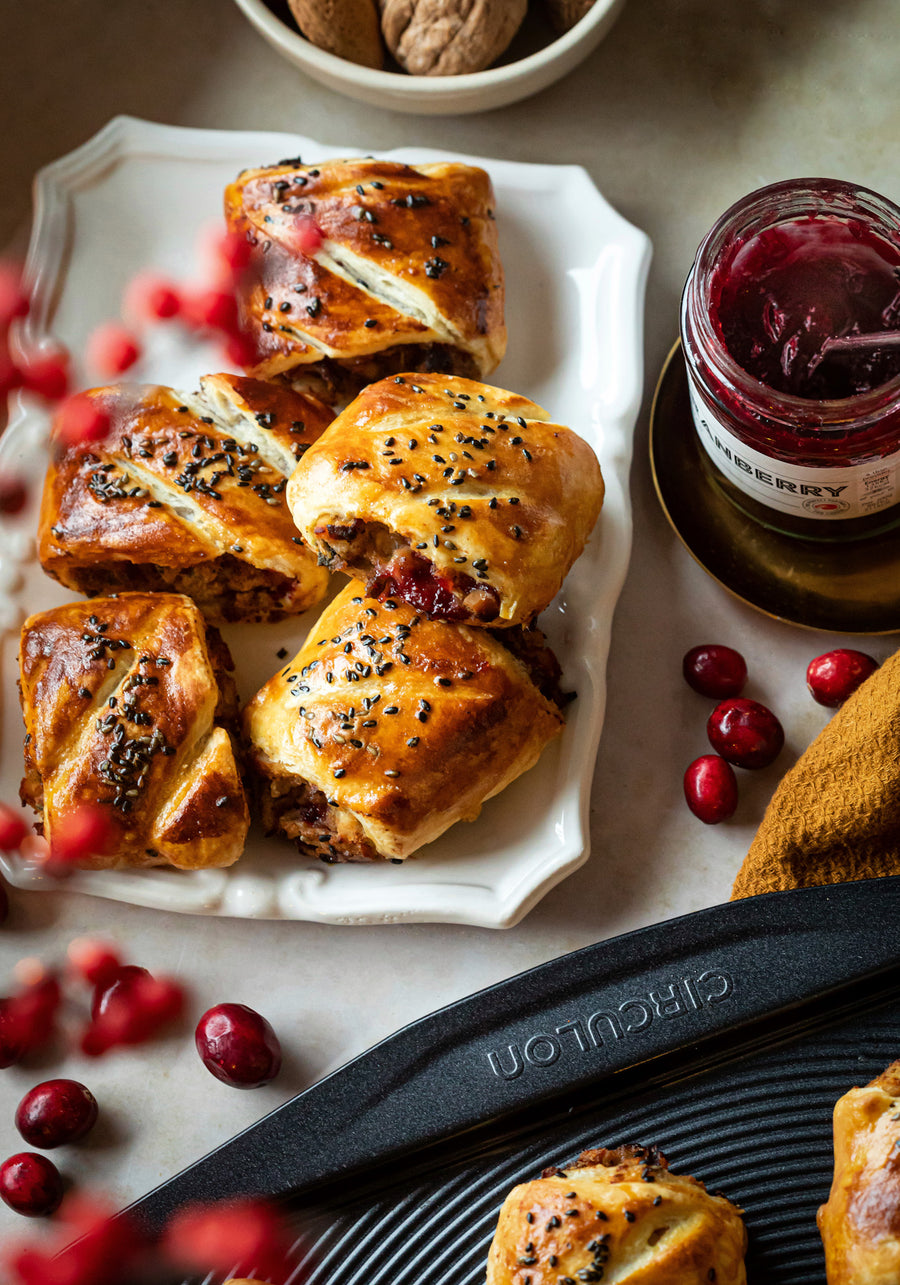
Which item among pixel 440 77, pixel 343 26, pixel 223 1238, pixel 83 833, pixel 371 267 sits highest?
pixel 343 26

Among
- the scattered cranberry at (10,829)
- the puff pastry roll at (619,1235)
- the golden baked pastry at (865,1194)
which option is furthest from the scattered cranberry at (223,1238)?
the golden baked pastry at (865,1194)

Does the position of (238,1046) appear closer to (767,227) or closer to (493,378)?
(493,378)

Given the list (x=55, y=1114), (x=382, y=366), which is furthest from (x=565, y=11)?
(x=55, y=1114)

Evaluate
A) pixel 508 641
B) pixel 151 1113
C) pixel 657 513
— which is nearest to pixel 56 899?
pixel 151 1113

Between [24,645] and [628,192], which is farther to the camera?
[628,192]

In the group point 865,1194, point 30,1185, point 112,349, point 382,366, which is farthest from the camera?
point 112,349

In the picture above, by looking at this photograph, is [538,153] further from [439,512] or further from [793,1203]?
[793,1203]
